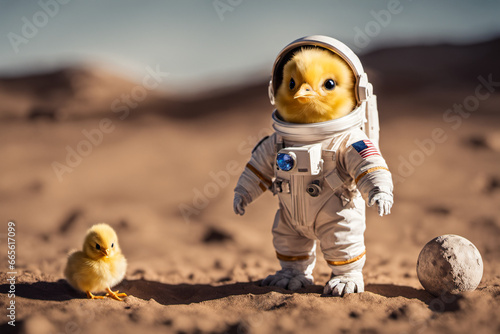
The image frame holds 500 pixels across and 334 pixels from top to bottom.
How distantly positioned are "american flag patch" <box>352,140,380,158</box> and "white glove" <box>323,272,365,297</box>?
3.23ft

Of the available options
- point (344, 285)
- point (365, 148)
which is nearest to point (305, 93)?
point (365, 148)

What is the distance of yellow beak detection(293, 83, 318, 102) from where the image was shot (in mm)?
3572

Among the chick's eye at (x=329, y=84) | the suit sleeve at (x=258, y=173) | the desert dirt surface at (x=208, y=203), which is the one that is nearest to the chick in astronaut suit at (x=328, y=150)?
the chick's eye at (x=329, y=84)

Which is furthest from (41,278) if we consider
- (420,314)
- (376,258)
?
(376,258)

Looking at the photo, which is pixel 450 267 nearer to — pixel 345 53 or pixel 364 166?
pixel 364 166

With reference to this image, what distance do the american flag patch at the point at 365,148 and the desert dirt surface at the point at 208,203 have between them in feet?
3.52

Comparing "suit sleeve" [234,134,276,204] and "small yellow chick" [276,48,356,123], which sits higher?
"small yellow chick" [276,48,356,123]

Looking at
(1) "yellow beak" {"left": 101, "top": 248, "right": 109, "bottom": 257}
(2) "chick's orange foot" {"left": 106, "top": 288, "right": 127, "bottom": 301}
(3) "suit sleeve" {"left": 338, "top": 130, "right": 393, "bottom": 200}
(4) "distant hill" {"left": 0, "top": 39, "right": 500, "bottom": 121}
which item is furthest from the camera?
(4) "distant hill" {"left": 0, "top": 39, "right": 500, "bottom": 121}

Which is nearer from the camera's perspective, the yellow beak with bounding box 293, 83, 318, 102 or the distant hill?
the yellow beak with bounding box 293, 83, 318, 102

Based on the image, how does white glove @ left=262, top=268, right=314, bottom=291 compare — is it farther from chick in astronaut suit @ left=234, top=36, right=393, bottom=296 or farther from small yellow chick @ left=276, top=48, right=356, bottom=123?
small yellow chick @ left=276, top=48, right=356, bottom=123

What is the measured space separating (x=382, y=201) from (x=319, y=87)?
989mm

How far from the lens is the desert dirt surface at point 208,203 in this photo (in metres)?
3.38

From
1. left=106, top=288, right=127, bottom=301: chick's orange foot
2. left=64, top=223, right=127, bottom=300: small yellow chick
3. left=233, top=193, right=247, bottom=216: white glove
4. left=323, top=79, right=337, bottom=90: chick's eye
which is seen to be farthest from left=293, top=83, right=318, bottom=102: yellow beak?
left=106, top=288, right=127, bottom=301: chick's orange foot

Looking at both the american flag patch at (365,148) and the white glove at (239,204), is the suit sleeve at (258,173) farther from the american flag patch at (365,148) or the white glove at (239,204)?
the american flag patch at (365,148)
